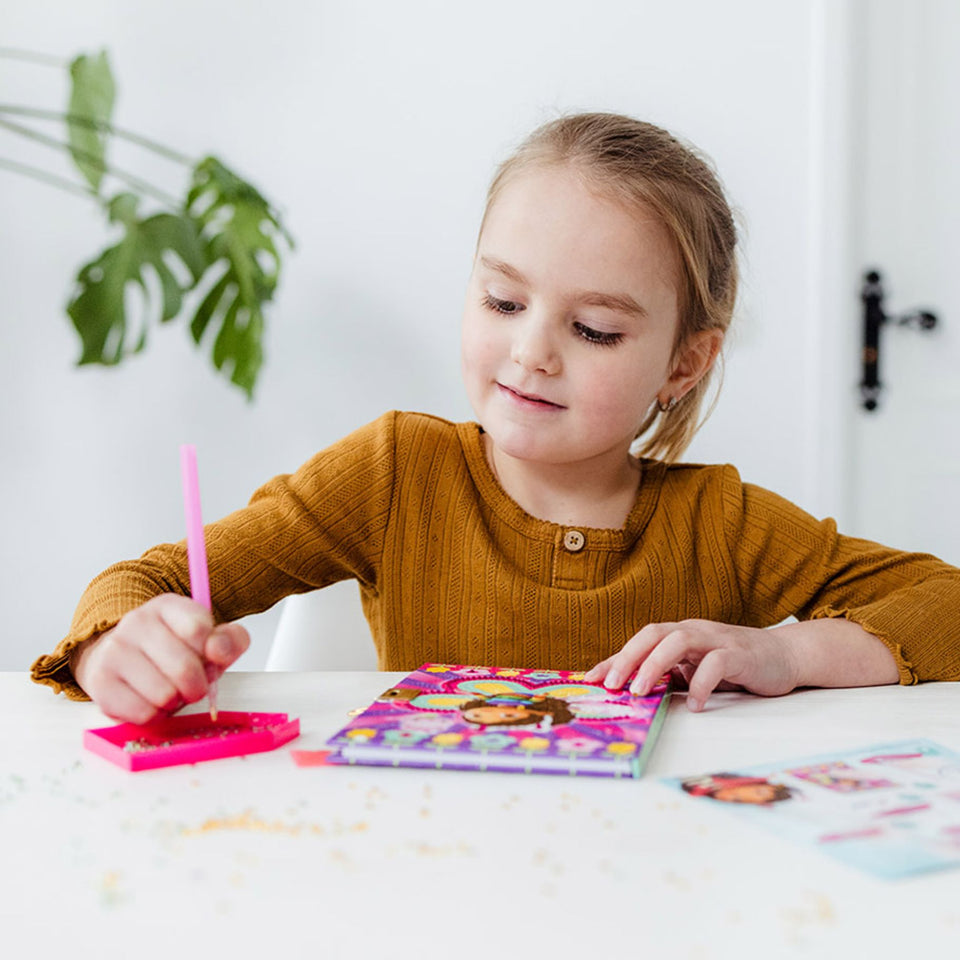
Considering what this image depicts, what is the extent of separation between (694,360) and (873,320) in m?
1.08

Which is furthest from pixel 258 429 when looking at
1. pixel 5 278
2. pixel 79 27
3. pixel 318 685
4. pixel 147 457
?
pixel 318 685

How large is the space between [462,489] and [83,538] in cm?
126

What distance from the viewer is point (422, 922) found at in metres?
0.42

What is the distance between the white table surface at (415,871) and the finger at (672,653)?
3.5 inches

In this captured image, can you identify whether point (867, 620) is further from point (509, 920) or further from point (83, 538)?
point (83, 538)

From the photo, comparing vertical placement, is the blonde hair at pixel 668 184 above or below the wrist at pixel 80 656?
above

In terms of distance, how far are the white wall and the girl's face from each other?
101cm

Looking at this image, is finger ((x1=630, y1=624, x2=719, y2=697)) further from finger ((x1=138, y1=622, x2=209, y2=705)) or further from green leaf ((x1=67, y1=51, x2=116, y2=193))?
green leaf ((x1=67, y1=51, x2=116, y2=193))

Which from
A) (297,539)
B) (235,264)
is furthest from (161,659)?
(235,264)

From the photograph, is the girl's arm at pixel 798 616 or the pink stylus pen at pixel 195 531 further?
the girl's arm at pixel 798 616

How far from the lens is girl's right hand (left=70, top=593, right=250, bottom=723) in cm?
67

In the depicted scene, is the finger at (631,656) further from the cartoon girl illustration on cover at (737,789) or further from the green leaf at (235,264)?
the green leaf at (235,264)

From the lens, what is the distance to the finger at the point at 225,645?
0.66 m

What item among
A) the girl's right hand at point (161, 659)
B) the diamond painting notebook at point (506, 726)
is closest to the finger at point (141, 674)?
the girl's right hand at point (161, 659)
